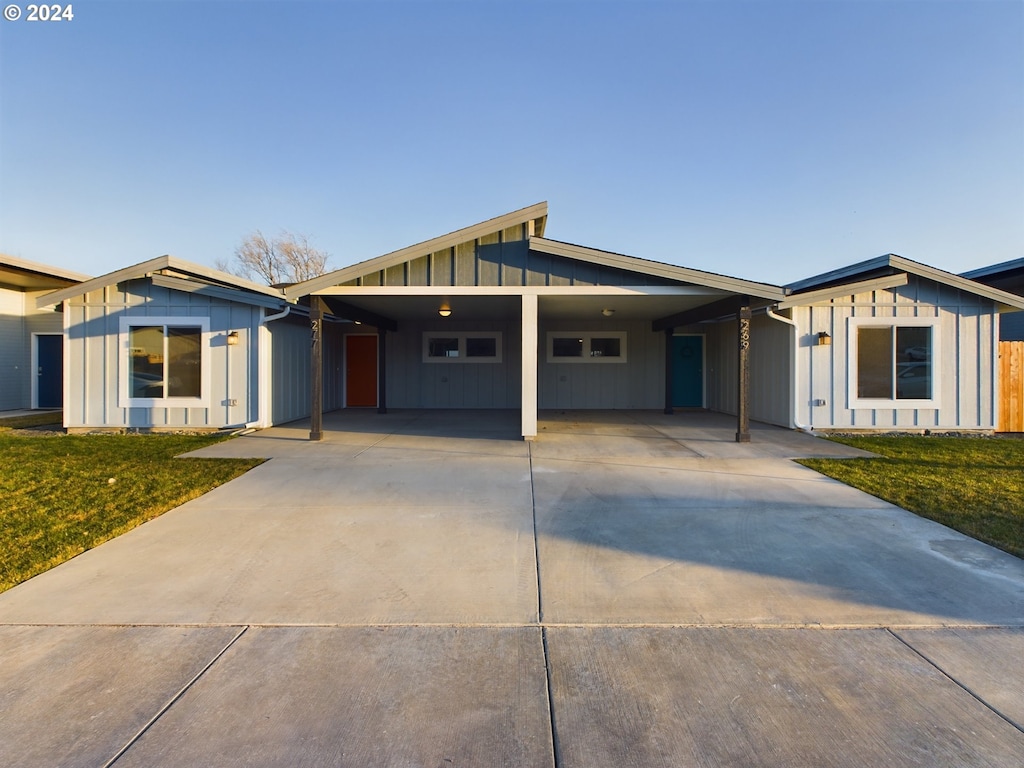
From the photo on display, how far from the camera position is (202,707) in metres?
2.17

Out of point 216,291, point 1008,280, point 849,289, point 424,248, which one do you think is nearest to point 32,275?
point 216,291

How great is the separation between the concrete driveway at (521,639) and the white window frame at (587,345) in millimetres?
9250

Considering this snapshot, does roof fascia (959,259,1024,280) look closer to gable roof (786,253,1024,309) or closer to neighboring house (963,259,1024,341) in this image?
neighboring house (963,259,1024,341)

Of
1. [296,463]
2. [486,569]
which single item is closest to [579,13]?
[296,463]

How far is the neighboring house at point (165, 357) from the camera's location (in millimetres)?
10117

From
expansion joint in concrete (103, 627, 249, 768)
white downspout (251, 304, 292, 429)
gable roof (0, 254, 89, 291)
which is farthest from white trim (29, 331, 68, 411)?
expansion joint in concrete (103, 627, 249, 768)

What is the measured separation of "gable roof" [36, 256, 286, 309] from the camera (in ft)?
31.4

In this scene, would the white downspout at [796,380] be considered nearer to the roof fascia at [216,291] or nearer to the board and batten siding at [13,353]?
the roof fascia at [216,291]

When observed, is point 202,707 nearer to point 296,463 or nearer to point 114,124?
point 296,463

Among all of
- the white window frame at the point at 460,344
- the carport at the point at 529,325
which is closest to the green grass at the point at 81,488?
the carport at the point at 529,325

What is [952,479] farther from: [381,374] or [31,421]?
[31,421]

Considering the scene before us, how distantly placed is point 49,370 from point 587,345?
47.0 ft

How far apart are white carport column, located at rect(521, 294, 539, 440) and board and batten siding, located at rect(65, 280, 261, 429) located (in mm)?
5267

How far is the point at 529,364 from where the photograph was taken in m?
8.87
